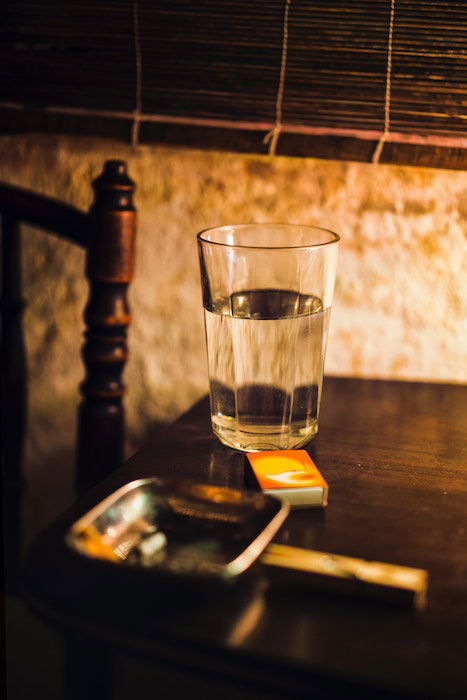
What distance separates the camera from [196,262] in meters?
1.13

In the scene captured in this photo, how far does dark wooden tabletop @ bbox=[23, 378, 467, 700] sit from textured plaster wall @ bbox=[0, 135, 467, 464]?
357 mm

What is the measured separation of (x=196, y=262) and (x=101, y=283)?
163 mm

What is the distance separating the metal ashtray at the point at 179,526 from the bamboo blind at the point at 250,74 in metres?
0.56

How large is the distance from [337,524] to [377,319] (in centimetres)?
52

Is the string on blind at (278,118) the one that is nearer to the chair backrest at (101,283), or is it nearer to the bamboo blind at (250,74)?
the bamboo blind at (250,74)

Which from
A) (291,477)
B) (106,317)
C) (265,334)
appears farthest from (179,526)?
(106,317)

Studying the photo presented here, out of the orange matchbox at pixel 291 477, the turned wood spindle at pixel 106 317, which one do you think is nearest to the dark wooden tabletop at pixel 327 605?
the orange matchbox at pixel 291 477

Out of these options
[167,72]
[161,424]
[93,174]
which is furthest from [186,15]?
[161,424]

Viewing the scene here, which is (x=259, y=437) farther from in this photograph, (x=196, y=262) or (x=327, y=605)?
(x=196, y=262)

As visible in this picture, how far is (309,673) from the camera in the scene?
454 mm

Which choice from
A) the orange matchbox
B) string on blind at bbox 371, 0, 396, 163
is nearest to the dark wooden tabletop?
the orange matchbox

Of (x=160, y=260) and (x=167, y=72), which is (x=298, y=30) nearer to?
(x=167, y=72)

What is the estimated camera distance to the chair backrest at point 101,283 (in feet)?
3.35

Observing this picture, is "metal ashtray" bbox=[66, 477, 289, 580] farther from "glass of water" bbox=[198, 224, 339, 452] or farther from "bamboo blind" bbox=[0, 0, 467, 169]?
"bamboo blind" bbox=[0, 0, 467, 169]
